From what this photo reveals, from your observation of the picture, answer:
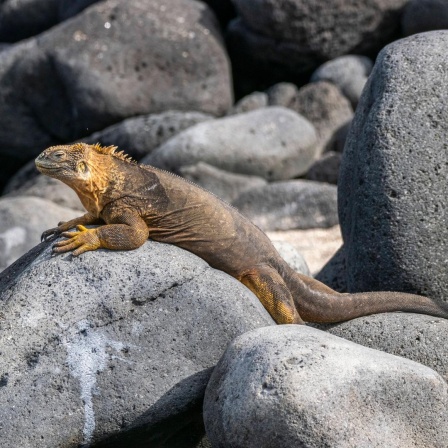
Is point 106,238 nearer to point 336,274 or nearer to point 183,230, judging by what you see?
point 183,230

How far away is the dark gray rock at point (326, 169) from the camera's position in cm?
1316

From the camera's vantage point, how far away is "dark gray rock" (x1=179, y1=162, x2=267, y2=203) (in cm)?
1261

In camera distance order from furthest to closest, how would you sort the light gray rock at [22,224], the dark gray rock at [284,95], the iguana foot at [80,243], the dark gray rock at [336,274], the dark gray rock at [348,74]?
the dark gray rock at [284,95] → the dark gray rock at [348,74] → the light gray rock at [22,224] → the dark gray rock at [336,274] → the iguana foot at [80,243]

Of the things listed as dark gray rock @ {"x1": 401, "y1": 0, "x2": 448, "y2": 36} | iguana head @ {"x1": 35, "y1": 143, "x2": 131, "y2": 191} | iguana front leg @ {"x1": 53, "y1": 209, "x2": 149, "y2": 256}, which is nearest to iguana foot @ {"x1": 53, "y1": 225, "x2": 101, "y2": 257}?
iguana front leg @ {"x1": 53, "y1": 209, "x2": 149, "y2": 256}

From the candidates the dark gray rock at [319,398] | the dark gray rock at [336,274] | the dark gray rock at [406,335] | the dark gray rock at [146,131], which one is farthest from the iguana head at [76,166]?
the dark gray rock at [146,131]

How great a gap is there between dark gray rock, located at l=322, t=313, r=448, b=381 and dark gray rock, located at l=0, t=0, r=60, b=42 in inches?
513

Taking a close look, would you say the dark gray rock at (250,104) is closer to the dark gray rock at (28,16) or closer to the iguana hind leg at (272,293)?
the dark gray rock at (28,16)

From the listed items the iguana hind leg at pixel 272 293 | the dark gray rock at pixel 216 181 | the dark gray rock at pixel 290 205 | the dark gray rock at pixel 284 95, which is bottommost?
the dark gray rock at pixel 284 95

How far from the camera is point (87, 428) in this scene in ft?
17.7

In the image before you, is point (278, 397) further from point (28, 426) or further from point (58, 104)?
point (58, 104)

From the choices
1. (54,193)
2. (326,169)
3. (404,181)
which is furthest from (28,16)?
(404,181)

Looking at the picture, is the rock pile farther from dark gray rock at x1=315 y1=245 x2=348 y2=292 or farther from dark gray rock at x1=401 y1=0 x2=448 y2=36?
dark gray rock at x1=401 y1=0 x2=448 y2=36

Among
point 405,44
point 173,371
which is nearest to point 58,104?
point 405,44

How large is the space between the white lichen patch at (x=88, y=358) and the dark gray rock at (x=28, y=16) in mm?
13338
